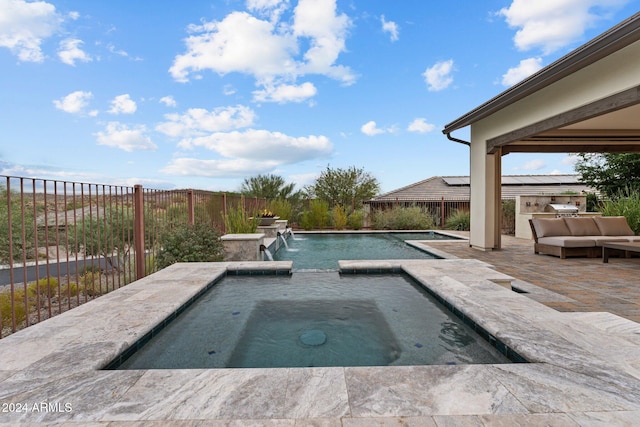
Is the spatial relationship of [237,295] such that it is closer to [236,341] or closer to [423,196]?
[236,341]

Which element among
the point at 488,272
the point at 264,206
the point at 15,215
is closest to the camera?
the point at 488,272

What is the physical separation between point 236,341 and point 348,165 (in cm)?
1551

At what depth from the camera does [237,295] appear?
426cm

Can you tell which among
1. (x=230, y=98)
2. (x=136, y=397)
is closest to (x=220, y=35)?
(x=230, y=98)

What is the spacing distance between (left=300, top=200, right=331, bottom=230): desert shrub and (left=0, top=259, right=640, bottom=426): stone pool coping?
1207 cm

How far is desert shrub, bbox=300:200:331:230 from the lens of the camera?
14727mm

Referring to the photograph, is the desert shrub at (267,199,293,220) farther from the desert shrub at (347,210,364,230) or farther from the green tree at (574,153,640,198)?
the green tree at (574,153,640,198)

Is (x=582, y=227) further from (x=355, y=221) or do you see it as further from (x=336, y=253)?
(x=355, y=221)

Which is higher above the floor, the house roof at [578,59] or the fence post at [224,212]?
the house roof at [578,59]

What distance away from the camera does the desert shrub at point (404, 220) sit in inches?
564

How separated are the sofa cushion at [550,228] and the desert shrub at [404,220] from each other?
7.13 meters

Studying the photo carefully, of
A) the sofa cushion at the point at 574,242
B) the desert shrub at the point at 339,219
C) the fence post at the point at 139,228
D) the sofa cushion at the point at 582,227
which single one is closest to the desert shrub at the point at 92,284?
the fence post at the point at 139,228

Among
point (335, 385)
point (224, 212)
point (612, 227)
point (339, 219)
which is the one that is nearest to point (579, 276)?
point (612, 227)

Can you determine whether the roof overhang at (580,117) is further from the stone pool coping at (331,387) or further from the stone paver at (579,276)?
the stone pool coping at (331,387)
